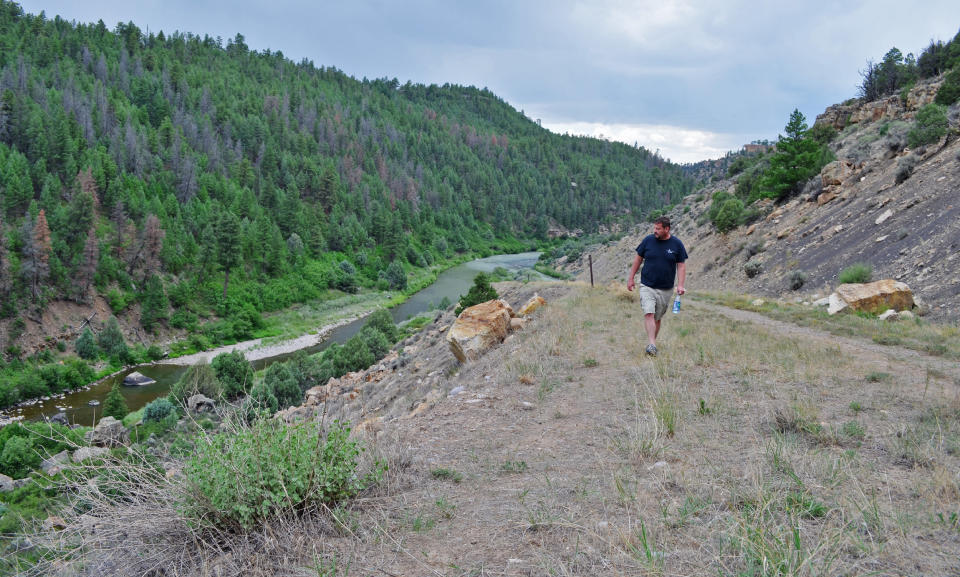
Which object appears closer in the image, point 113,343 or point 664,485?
point 664,485

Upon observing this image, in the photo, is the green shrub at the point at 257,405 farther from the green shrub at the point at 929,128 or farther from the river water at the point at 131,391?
the green shrub at the point at 929,128

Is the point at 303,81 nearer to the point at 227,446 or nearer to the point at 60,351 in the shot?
the point at 60,351

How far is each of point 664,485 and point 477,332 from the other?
8.90 meters

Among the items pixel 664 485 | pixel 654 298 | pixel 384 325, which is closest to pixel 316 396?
pixel 384 325

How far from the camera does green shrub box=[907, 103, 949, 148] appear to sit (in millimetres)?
21375

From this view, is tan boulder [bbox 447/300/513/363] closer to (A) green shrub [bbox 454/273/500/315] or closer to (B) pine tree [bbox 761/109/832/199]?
(A) green shrub [bbox 454/273/500/315]

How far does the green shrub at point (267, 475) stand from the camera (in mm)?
3811

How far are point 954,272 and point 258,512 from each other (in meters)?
18.2

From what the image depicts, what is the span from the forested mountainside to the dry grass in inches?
2090

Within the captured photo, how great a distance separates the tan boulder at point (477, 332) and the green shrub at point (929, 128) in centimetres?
2137

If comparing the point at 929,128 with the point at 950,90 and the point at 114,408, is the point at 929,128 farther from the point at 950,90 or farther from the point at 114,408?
the point at 114,408

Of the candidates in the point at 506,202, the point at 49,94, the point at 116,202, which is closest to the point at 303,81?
the point at 506,202

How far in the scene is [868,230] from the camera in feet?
64.7

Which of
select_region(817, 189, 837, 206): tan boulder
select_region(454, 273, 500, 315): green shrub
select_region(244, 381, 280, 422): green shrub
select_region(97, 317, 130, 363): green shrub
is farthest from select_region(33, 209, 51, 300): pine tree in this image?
select_region(817, 189, 837, 206): tan boulder
